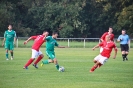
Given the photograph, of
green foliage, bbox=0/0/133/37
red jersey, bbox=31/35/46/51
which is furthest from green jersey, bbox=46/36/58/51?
green foliage, bbox=0/0/133/37

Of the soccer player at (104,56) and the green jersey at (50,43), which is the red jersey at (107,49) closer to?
the soccer player at (104,56)

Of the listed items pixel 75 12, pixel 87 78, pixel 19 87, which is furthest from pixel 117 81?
pixel 75 12

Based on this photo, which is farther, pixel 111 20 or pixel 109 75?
pixel 111 20

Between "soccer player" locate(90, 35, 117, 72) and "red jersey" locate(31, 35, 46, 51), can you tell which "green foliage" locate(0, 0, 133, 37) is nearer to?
"red jersey" locate(31, 35, 46, 51)

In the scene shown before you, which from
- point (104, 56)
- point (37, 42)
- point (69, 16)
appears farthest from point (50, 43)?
point (69, 16)

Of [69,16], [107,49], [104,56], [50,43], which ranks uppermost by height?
[69,16]

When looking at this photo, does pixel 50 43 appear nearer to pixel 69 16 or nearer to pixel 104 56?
pixel 104 56

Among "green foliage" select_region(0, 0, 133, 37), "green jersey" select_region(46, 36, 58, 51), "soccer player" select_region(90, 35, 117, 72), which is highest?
"green foliage" select_region(0, 0, 133, 37)

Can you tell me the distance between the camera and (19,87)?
1289cm

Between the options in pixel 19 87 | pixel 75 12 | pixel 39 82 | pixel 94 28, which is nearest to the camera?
pixel 19 87

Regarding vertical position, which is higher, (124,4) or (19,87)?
(124,4)

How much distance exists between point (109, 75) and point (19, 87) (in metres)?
4.99

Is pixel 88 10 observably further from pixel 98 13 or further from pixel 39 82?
pixel 39 82

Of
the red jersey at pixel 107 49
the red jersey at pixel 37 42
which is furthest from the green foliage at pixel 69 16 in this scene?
the red jersey at pixel 107 49
